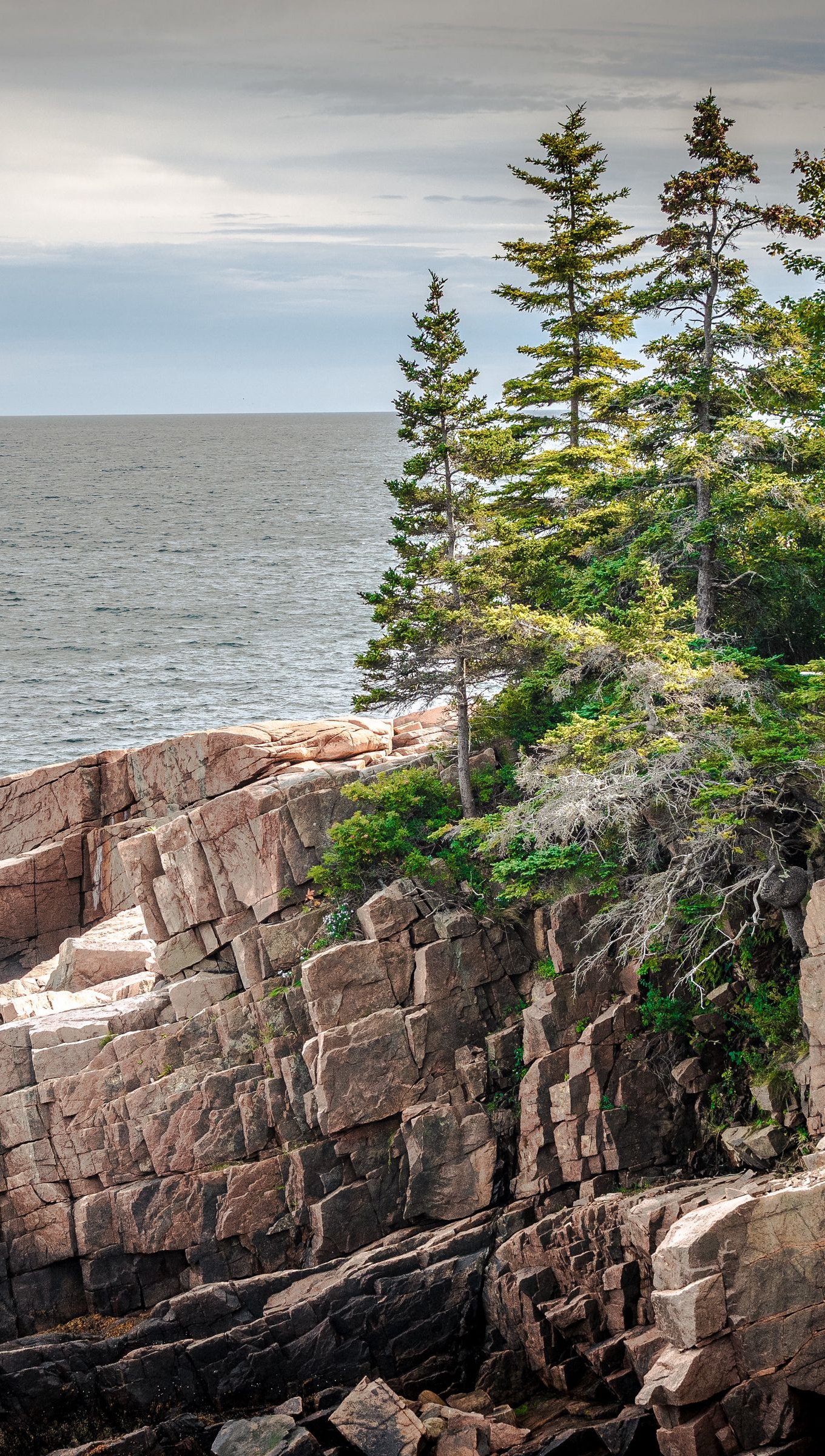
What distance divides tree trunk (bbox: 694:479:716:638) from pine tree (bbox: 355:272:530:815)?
456 cm

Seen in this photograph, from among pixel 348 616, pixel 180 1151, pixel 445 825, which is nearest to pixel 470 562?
pixel 445 825

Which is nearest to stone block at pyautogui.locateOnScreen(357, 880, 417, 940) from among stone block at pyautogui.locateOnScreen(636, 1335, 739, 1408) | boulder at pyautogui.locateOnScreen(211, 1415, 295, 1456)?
boulder at pyautogui.locateOnScreen(211, 1415, 295, 1456)

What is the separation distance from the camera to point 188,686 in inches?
2458

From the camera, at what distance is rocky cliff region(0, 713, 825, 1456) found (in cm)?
1847

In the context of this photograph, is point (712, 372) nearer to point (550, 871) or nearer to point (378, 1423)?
point (550, 871)

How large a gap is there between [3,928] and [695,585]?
2575cm

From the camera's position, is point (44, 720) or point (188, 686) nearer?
point (44, 720)

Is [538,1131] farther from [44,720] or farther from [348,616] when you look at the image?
[348,616]

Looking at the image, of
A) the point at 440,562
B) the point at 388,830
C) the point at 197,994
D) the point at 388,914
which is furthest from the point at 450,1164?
the point at 440,562

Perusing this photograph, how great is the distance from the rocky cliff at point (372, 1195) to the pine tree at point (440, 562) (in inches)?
136

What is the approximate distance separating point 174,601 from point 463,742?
5594cm

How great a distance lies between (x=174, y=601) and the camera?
80.4 metres

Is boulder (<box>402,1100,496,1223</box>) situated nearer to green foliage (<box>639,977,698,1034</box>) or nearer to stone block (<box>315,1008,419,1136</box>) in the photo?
stone block (<box>315,1008,419,1136</box>)

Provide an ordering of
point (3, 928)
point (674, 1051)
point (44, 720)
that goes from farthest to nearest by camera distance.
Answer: point (44, 720) < point (3, 928) < point (674, 1051)
